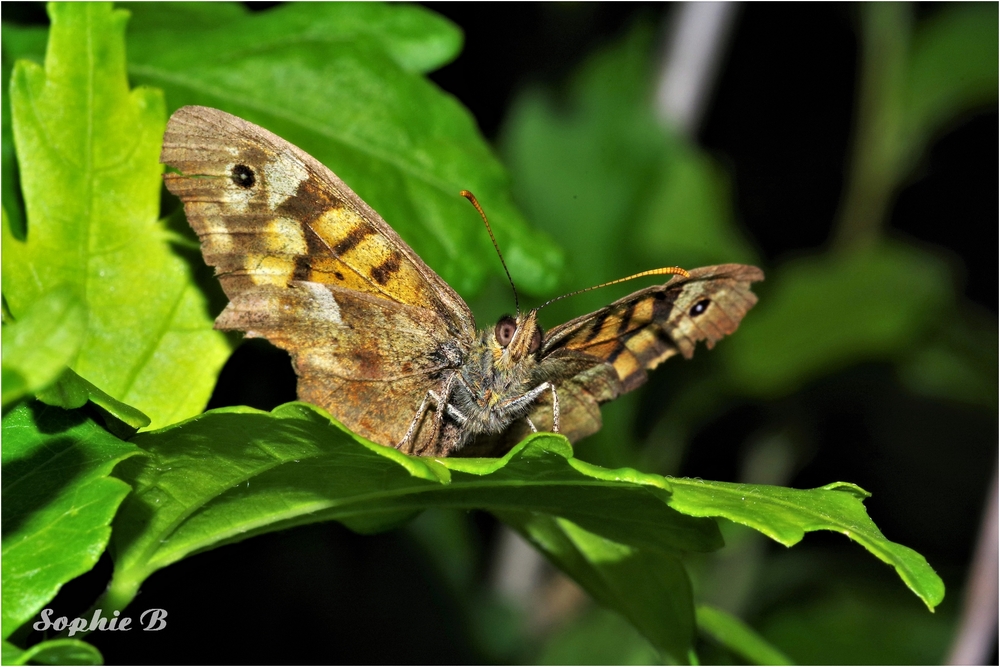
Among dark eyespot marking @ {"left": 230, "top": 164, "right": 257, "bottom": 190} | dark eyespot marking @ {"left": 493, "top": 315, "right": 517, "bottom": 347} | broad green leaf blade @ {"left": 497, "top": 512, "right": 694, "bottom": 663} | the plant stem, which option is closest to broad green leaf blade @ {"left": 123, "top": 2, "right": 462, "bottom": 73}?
dark eyespot marking @ {"left": 230, "top": 164, "right": 257, "bottom": 190}

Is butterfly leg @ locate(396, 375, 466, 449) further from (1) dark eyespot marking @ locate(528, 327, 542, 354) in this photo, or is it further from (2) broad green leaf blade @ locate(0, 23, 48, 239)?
(2) broad green leaf blade @ locate(0, 23, 48, 239)

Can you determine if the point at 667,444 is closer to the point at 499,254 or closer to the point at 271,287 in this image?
the point at 499,254

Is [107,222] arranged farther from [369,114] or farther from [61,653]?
[61,653]

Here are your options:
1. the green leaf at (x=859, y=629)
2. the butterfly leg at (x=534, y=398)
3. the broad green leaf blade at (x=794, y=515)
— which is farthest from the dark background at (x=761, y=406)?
the broad green leaf blade at (x=794, y=515)

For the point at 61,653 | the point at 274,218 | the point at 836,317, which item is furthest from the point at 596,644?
the point at 61,653

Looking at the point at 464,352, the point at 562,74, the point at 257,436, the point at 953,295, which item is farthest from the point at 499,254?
the point at 953,295

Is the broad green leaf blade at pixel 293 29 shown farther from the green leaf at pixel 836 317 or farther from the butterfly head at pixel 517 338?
the green leaf at pixel 836 317
